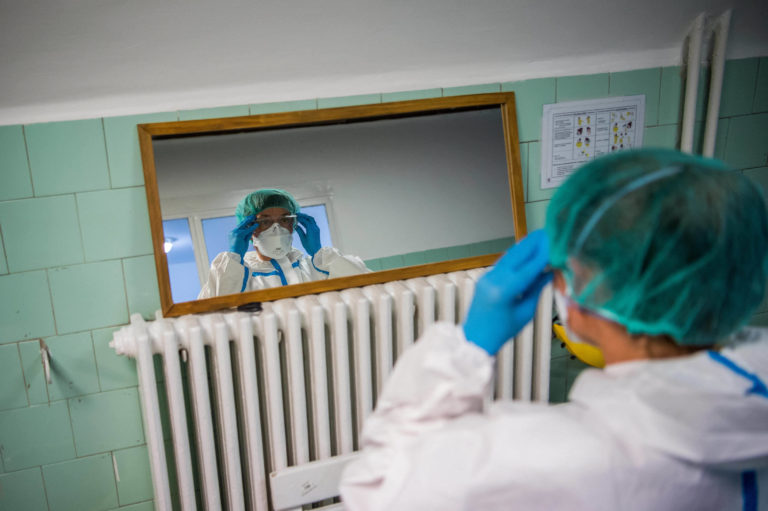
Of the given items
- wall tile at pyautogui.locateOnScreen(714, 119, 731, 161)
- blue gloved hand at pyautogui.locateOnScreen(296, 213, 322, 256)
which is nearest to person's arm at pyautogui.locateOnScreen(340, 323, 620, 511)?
blue gloved hand at pyautogui.locateOnScreen(296, 213, 322, 256)

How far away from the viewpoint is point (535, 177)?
1.56m

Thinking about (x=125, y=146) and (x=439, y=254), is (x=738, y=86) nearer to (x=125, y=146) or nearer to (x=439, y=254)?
(x=439, y=254)

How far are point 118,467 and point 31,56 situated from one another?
3.51ft

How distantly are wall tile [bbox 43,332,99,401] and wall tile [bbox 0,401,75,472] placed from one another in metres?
0.04

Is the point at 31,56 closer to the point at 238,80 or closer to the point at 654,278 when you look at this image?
the point at 238,80

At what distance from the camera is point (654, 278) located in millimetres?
627

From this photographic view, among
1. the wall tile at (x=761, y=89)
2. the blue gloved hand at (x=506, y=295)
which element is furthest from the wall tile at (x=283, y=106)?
the wall tile at (x=761, y=89)

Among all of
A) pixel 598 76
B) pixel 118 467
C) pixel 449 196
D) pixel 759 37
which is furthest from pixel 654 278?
pixel 759 37

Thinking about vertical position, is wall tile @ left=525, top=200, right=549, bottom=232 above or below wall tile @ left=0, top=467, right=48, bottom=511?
above

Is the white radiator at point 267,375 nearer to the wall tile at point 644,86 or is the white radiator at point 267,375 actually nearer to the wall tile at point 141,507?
the wall tile at point 141,507

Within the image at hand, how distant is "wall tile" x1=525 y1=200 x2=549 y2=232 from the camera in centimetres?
157

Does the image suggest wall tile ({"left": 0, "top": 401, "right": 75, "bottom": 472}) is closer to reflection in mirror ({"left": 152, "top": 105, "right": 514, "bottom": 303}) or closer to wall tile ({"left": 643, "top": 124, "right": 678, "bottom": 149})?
reflection in mirror ({"left": 152, "top": 105, "right": 514, "bottom": 303})

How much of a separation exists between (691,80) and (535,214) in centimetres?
65

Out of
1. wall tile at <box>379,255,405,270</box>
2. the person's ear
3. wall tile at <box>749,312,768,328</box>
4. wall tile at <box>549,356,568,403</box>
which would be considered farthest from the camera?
wall tile at <box>749,312,768,328</box>
